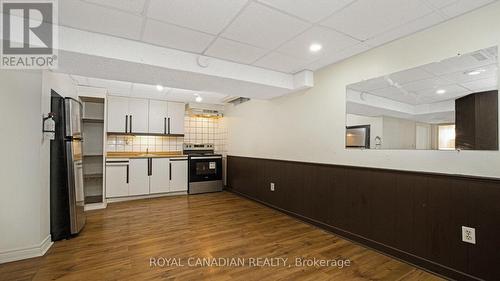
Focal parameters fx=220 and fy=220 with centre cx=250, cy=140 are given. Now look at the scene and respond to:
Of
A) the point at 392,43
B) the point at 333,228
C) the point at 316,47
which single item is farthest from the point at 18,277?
the point at 392,43

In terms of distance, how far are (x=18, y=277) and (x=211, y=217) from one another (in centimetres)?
217

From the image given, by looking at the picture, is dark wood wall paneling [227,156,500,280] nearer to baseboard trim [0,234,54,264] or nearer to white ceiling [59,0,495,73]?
white ceiling [59,0,495,73]

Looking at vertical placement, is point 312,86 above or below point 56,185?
above

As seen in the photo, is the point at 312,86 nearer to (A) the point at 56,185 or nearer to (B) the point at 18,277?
(A) the point at 56,185

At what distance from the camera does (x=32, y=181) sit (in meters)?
2.30

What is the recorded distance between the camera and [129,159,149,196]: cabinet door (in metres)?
4.70

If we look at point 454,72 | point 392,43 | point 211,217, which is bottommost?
point 211,217

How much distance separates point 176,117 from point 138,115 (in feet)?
2.79

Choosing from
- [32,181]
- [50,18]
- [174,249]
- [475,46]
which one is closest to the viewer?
[475,46]

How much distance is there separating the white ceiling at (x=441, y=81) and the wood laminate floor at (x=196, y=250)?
1.71m

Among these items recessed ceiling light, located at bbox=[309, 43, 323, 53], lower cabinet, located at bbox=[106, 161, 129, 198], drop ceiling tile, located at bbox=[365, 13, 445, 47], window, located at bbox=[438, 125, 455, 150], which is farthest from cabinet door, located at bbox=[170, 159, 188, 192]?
window, located at bbox=[438, 125, 455, 150]

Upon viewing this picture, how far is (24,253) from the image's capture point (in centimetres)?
225

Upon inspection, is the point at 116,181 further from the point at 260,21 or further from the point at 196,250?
the point at 260,21

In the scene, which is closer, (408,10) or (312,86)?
(408,10)
